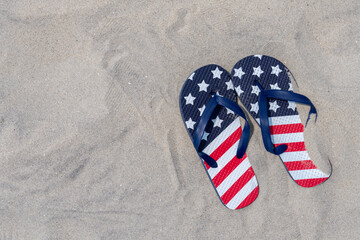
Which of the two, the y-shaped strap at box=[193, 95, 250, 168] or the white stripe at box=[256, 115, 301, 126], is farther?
the white stripe at box=[256, 115, 301, 126]

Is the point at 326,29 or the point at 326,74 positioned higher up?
the point at 326,29

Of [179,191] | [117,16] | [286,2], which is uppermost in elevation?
[117,16]

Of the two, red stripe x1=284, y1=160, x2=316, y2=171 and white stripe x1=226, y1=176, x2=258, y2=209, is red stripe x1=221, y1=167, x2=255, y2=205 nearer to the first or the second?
white stripe x1=226, y1=176, x2=258, y2=209

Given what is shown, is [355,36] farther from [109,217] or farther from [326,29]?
[109,217]

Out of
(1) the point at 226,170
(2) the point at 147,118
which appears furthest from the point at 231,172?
(2) the point at 147,118

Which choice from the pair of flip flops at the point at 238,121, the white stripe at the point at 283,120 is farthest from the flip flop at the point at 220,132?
the white stripe at the point at 283,120

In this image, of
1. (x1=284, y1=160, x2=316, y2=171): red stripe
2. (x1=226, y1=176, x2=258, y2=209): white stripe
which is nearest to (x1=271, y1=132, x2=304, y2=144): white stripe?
(x1=284, y1=160, x2=316, y2=171): red stripe

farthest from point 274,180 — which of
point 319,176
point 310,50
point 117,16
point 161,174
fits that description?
point 117,16
